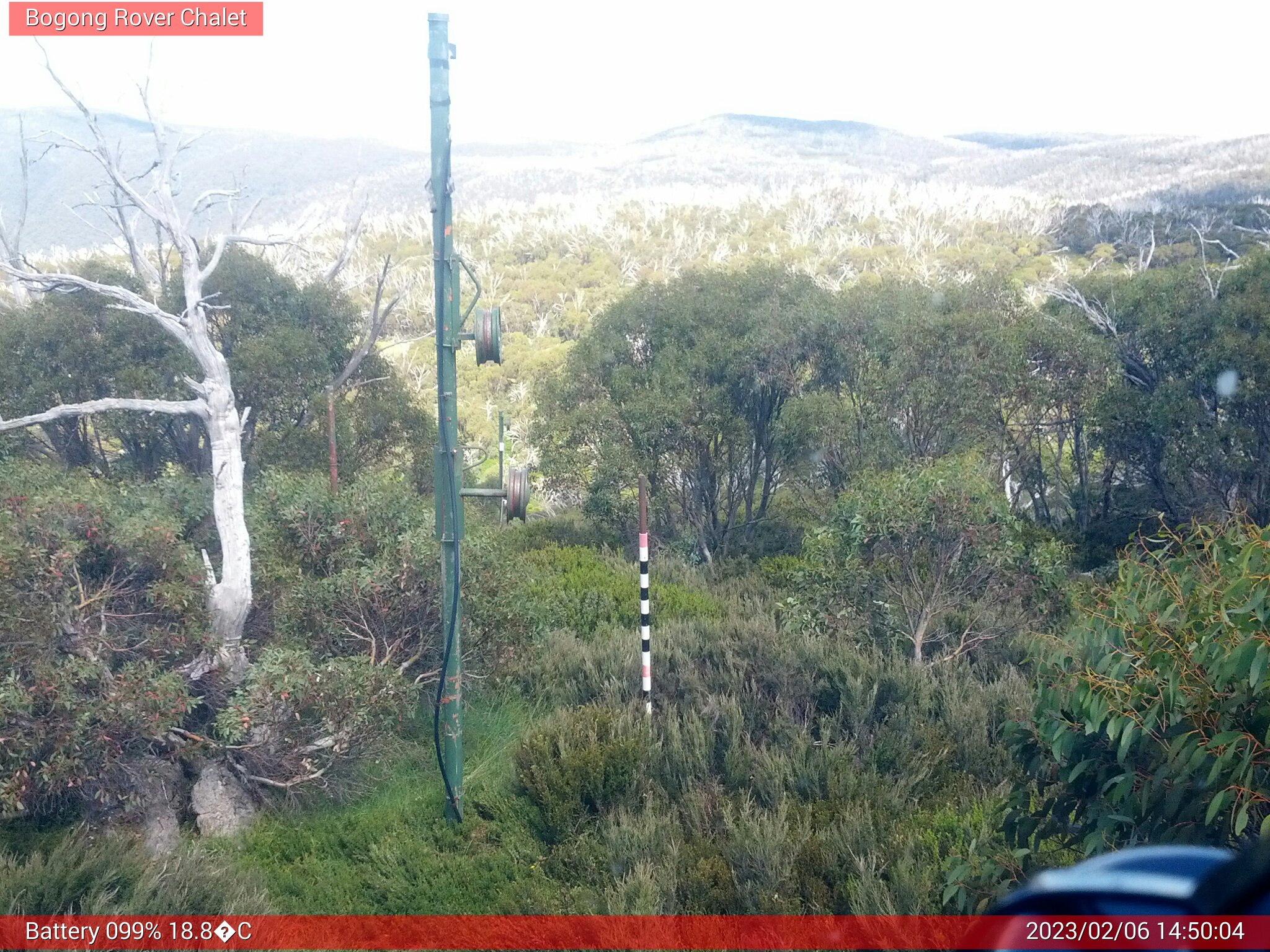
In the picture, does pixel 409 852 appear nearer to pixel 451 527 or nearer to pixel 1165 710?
pixel 451 527

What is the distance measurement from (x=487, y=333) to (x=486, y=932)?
3.40 metres

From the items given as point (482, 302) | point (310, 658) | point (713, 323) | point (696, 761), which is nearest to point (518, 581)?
point (310, 658)

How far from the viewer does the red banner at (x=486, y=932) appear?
409cm

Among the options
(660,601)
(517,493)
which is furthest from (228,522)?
(660,601)

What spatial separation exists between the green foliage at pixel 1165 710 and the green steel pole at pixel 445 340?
345cm

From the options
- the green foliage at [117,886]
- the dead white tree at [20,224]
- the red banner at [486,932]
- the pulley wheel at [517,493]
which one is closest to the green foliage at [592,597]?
the pulley wheel at [517,493]

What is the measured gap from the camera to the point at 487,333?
228 inches

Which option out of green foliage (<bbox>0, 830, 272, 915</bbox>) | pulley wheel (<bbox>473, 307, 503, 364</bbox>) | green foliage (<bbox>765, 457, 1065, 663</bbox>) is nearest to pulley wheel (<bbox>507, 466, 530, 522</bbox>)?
pulley wheel (<bbox>473, 307, 503, 364</bbox>)

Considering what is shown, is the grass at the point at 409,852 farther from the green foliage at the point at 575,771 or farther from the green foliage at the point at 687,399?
the green foliage at the point at 687,399

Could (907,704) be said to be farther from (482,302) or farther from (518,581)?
(482,302)

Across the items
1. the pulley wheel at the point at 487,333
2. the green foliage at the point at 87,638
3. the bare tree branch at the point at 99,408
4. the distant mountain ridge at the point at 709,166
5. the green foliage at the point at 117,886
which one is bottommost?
the green foliage at the point at 117,886

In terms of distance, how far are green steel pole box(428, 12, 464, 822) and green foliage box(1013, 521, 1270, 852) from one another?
3.45 m

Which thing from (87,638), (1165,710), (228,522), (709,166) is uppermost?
(709,166)

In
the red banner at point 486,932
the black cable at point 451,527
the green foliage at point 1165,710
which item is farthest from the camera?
the black cable at point 451,527
